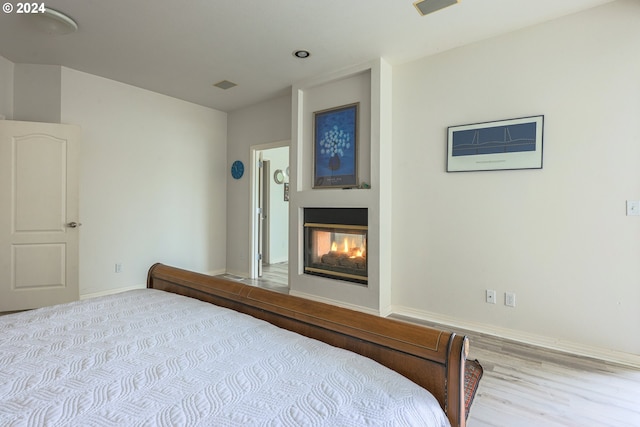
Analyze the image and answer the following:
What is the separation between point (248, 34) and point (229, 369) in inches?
114

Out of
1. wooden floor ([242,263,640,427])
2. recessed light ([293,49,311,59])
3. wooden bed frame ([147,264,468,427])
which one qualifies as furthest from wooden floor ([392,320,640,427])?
recessed light ([293,49,311,59])

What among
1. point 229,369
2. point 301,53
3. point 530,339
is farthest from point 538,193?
point 229,369

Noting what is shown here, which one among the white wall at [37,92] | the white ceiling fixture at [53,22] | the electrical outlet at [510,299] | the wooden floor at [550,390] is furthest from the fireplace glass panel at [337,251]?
the white wall at [37,92]

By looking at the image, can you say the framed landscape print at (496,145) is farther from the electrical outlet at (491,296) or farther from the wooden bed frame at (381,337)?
the wooden bed frame at (381,337)

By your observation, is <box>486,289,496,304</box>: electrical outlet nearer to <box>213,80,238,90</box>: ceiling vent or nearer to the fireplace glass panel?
the fireplace glass panel

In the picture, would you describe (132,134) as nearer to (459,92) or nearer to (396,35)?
(396,35)

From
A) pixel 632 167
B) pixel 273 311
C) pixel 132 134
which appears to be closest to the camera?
pixel 273 311

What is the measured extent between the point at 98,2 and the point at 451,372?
11.1 feet

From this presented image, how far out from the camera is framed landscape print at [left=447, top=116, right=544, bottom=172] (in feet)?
8.99

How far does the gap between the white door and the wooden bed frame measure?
9.01 feet

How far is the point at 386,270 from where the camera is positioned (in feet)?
11.4

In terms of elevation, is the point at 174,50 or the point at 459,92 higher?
the point at 174,50

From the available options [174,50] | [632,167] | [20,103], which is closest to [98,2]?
[174,50]

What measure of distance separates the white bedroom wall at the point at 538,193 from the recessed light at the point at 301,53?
109cm
